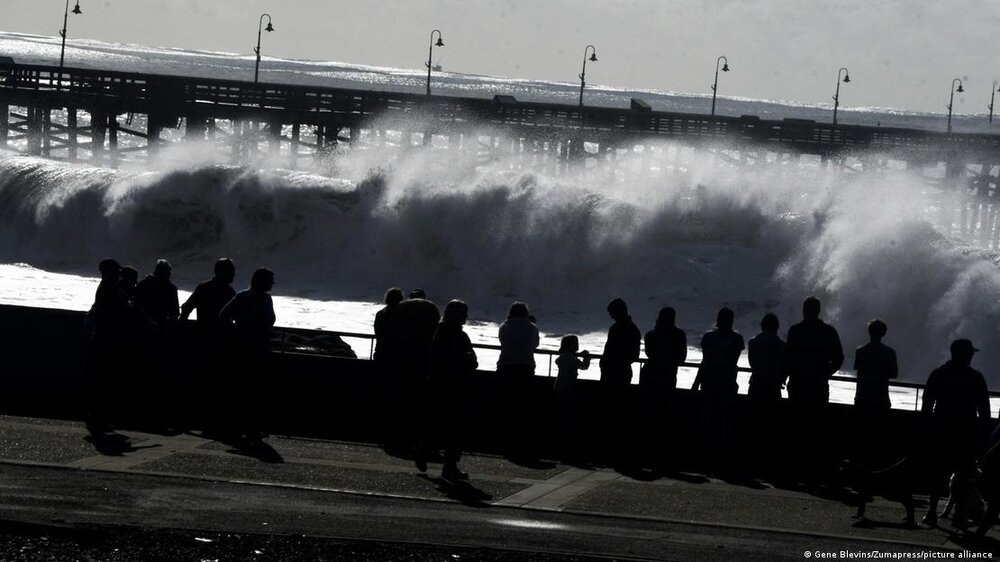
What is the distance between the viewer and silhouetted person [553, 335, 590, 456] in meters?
12.7

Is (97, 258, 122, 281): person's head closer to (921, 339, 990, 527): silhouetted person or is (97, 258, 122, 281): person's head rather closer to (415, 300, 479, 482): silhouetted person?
(415, 300, 479, 482): silhouetted person

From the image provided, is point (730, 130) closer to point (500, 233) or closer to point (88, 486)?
point (500, 233)

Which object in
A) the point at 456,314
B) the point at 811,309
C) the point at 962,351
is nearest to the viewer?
the point at 962,351

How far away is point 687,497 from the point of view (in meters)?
10.6

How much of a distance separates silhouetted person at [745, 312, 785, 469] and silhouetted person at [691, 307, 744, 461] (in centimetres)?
20

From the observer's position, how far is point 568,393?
506 inches

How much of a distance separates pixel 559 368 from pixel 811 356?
2.11 m

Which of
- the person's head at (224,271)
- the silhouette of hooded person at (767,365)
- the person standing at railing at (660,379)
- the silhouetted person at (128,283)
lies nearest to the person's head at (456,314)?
the person standing at railing at (660,379)

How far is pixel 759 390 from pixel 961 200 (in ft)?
169

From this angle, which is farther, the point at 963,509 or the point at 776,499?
the point at 776,499

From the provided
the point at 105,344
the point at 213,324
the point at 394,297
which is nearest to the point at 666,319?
the point at 394,297

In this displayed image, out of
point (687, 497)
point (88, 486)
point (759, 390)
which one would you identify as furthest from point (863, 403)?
point (88, 486)

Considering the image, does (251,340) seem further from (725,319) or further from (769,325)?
(769,325)

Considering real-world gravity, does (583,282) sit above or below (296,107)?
below
